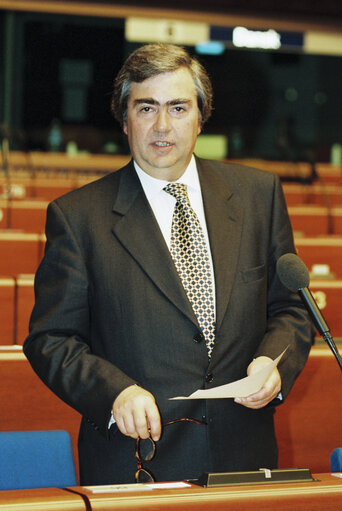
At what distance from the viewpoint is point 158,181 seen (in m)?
2.19

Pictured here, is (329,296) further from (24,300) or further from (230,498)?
(230,498)

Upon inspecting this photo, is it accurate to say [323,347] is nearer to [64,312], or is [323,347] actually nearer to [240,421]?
[240,421]

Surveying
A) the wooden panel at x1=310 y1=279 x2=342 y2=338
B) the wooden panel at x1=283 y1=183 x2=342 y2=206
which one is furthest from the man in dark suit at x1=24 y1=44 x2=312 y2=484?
the wooden panel at x1=283 y1=183 x2=342 y2=206

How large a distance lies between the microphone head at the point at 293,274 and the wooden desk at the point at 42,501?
0.62 meters

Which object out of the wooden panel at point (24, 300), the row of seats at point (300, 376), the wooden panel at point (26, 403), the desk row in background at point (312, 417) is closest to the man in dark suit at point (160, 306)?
the row of seats at point (300, 376)

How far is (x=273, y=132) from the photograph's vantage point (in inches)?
420

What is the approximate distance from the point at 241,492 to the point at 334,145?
985 centimetres

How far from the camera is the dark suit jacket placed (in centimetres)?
200

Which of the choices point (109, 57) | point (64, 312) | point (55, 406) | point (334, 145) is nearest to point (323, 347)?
point (55, 406)

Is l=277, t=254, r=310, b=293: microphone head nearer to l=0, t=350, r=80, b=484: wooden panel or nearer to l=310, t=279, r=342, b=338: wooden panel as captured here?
l=0, t=350, r=80, b=484: wooden panel

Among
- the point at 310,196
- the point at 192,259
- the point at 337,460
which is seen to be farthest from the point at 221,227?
the point at 310,196

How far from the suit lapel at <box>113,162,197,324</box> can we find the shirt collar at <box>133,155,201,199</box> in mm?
19

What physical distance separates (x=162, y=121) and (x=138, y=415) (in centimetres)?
73

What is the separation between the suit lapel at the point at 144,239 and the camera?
2039 mm
